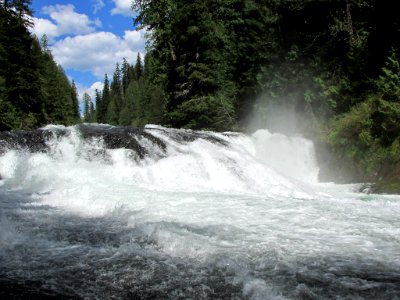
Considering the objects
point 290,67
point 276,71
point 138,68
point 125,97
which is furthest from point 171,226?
point 138,68

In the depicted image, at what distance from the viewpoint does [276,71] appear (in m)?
20.2

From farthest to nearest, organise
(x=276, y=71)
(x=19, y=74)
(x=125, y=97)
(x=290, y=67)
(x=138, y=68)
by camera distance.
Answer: (x=138, y=68) → (x=125, y=97) → (x=19, y=74) → (x=276, y=71) → (x=290, y=67)

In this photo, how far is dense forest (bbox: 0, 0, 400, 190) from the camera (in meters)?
13.5

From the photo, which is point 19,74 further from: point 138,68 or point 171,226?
point 138,68

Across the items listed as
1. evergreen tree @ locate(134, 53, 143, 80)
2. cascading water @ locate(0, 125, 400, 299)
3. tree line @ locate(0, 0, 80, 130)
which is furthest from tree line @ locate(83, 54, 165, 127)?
cascading water @ locate(0, 125, 400, 299)

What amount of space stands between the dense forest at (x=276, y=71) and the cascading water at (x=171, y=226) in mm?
2766

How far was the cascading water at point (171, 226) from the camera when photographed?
411 centimetres

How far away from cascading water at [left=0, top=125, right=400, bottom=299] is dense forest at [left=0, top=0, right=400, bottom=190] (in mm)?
2766

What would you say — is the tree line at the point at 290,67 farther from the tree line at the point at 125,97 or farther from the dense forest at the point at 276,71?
the tree line at the point at 125,97

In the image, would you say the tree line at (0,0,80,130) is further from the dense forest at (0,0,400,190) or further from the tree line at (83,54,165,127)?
the tree line at (83,54,165,127)

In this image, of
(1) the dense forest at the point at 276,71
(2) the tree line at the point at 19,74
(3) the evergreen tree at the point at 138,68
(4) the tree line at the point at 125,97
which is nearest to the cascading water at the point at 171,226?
(1) the dense forest at the point at 276,71

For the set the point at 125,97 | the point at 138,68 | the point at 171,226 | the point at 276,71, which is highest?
the point at 138,68

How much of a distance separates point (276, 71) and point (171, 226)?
1548 centimetres

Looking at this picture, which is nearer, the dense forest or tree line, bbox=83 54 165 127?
the dense forest
